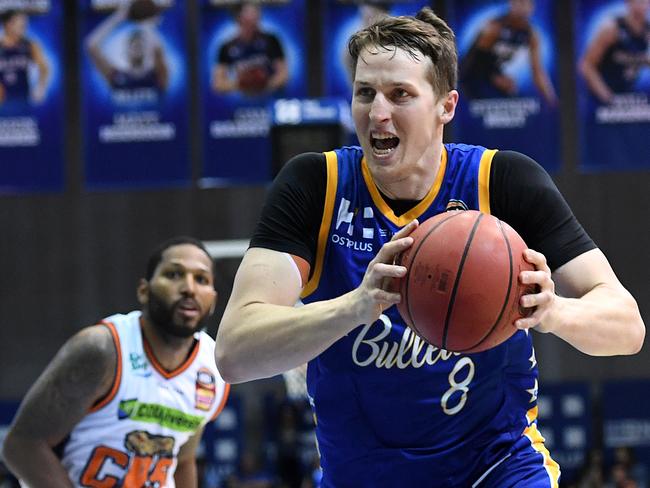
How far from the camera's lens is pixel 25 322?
14.5m

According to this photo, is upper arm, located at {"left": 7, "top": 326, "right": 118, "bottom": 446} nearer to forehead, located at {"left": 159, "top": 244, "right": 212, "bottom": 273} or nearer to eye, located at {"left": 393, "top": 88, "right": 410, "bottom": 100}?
forehead, located at {"left": 159, "top": 244, "right": 212, "bottom": 273}

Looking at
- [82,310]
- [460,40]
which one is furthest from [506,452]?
[82,310]

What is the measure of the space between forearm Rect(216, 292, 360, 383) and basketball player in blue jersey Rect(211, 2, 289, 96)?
9784mm

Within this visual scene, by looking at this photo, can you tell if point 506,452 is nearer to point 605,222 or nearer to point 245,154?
point 245,154

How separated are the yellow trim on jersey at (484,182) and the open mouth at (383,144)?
32 centimetres

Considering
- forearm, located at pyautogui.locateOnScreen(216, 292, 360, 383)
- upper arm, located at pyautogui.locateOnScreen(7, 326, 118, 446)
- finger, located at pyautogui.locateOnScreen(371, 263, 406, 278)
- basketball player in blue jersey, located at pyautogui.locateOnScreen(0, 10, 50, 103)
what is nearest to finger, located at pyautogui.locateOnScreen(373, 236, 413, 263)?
finger, located at pyautogui.locateOnScreen(371, 263, 406, 278)

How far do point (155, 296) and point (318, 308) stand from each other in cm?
266

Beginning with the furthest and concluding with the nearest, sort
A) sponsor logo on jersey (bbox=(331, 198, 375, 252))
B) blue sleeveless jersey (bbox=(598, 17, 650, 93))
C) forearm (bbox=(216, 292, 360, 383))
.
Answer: blue sleeveless jersey (bbox=(598, 17, 650, 93)) < sponsor logo on jersey (bbox=(331, 198, 375, 252)) < forearm (bbox=(216, 292, 360, 383))

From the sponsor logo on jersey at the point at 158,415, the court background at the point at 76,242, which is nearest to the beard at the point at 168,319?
the sponsor logo on jersey at the point at 158,415

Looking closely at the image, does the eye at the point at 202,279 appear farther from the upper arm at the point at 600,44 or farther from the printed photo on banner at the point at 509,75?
the upper arm at the point at 600,44

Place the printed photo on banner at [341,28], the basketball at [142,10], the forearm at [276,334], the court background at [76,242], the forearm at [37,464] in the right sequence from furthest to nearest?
1. the court background at [76,242]
2. the basketball at [142,10]
3. the printed photo on banner at [341,28]
4. the forearm at [37,464]
5. the forearm at [276,334]

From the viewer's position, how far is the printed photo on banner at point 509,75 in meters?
12.5

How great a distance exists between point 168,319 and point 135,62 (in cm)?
807

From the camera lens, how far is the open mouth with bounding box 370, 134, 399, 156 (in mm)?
3307
